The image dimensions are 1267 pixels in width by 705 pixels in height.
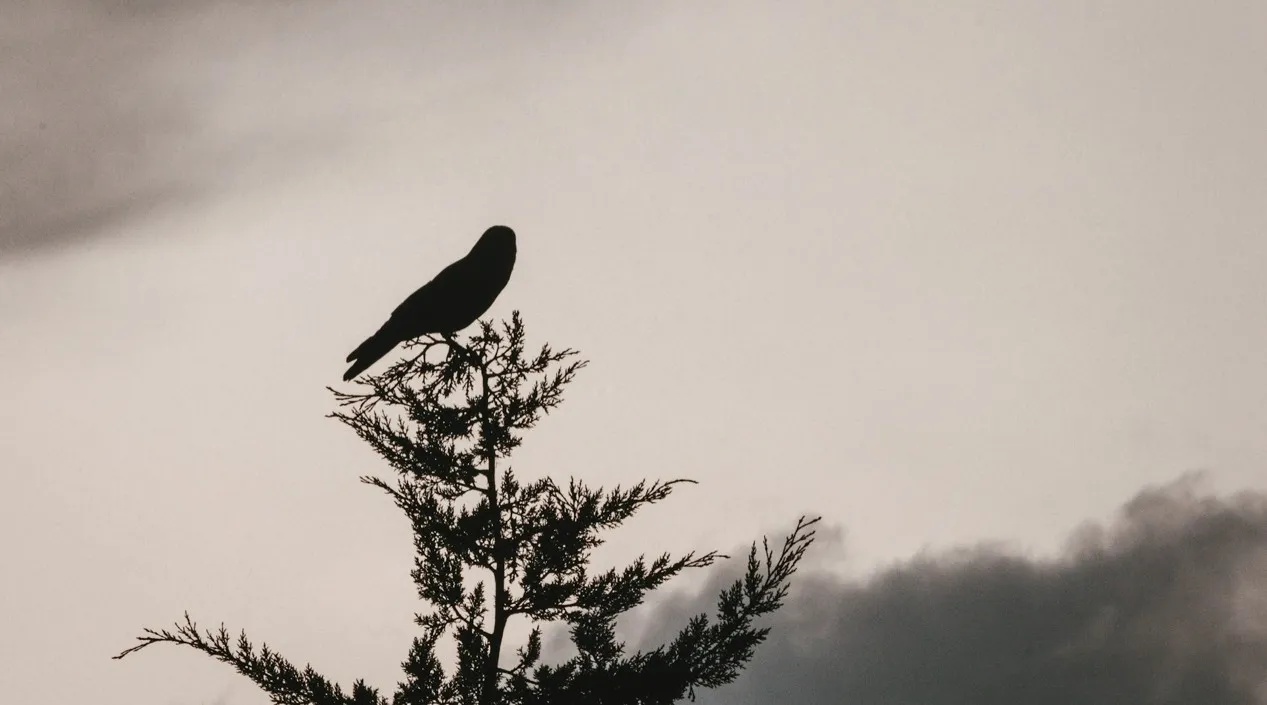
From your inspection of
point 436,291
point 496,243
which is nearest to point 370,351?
point 436,291

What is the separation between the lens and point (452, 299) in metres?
10.6

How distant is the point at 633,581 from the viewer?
32.4 ft

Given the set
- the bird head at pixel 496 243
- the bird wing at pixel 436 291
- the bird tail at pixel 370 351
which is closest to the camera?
the bird tail at pixel 370 351

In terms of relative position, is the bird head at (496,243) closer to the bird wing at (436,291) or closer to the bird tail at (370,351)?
the bird wing at (436,291)

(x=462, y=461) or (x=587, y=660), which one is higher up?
(x=462, y=461)

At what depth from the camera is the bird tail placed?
996cm

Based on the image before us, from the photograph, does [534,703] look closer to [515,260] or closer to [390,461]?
[390,461]

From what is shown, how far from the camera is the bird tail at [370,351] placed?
392 inches

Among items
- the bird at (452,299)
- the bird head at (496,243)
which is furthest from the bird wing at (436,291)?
the bird head at (496,243)

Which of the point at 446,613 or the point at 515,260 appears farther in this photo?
the point at 515,260

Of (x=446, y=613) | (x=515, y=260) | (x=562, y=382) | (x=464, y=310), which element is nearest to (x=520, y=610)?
(x=446, y=613)

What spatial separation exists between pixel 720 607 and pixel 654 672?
3.02 ft

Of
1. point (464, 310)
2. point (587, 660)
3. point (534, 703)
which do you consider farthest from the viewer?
point (464, 310)

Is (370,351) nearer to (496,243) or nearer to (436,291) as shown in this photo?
(436,291)
